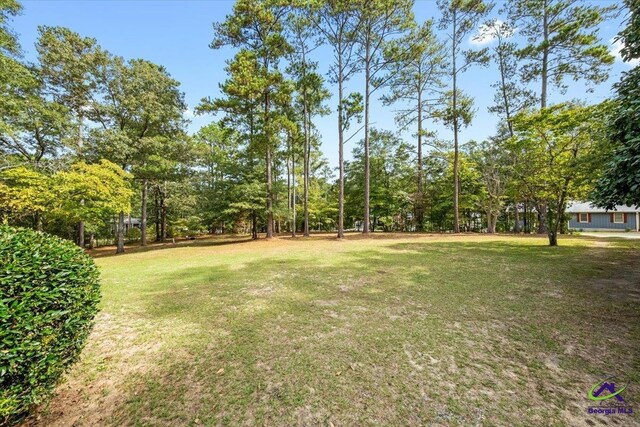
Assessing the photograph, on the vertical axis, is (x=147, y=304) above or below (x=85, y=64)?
below

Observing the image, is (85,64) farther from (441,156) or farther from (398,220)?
(398,220)

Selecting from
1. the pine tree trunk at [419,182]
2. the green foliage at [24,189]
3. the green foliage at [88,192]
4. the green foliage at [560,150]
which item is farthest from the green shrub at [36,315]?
the pine tree trunk at [419,182]

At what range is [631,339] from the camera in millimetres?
3266

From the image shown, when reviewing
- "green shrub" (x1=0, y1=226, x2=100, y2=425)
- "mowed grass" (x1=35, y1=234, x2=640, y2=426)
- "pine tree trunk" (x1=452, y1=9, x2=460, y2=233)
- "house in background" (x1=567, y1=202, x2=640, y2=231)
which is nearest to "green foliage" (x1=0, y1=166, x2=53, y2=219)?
"mowed grass" (x1=35, y1=234, x2=640, y2=426)

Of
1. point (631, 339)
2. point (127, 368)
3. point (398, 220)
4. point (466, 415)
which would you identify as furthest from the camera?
point (398, 220)

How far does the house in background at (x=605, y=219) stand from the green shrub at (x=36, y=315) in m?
32.4

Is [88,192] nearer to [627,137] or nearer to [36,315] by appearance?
[36,315]

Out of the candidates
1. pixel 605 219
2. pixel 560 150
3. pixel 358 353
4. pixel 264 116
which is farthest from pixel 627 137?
pixel 605 219

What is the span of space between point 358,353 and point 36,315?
304 cm

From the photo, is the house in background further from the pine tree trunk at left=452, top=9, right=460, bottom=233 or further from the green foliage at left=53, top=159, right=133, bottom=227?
the green foliage at left=53, top=159, right=133, bottom=227

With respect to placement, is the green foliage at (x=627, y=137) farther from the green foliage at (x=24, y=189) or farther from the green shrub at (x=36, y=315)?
the green foliage at (x=24, y=189)

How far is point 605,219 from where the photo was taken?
25.0 m

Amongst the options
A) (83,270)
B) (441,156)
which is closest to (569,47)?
(441,156)

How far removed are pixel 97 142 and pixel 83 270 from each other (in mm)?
17075
